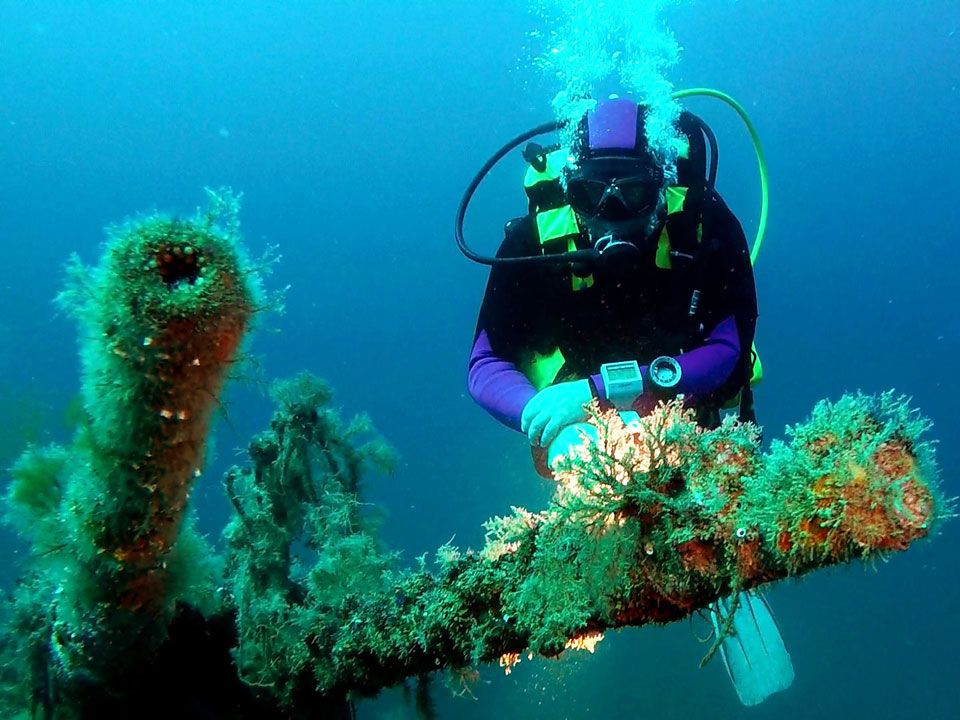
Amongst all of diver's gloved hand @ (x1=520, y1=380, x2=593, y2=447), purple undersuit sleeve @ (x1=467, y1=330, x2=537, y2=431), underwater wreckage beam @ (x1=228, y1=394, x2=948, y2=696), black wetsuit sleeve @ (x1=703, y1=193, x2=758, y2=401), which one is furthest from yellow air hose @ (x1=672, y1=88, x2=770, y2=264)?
underwater wreckage beam @ (x1=228, y1=394, x2=948, y2=696)

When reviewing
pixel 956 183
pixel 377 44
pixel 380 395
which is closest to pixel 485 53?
pixel 377 44

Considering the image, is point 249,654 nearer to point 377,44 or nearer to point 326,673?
point 326,673

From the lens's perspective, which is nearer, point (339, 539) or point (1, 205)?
point (339, 539)

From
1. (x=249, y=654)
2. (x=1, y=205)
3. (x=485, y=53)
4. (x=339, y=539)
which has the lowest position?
(x=249, y=654)

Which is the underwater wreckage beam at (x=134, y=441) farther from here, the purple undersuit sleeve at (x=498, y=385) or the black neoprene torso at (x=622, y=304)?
the black neoprene torso at (x=622, y=304)

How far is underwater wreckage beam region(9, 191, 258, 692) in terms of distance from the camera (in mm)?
1313

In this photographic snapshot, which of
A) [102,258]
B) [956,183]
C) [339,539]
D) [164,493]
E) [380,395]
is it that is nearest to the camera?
[102,258]

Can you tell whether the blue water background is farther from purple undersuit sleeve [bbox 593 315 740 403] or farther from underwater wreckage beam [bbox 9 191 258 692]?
underwater wreckage beam [bbox 9 191 258 692]

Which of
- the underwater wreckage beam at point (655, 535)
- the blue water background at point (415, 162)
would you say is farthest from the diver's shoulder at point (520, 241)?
the blue water background at point (415, 162)

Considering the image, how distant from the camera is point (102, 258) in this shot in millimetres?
1340

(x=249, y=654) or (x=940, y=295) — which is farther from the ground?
(x=940, y=295)

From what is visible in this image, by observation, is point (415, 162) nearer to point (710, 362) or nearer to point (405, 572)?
point (710, 362)

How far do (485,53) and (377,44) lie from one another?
1306 centimetres

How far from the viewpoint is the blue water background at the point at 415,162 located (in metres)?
59.2
